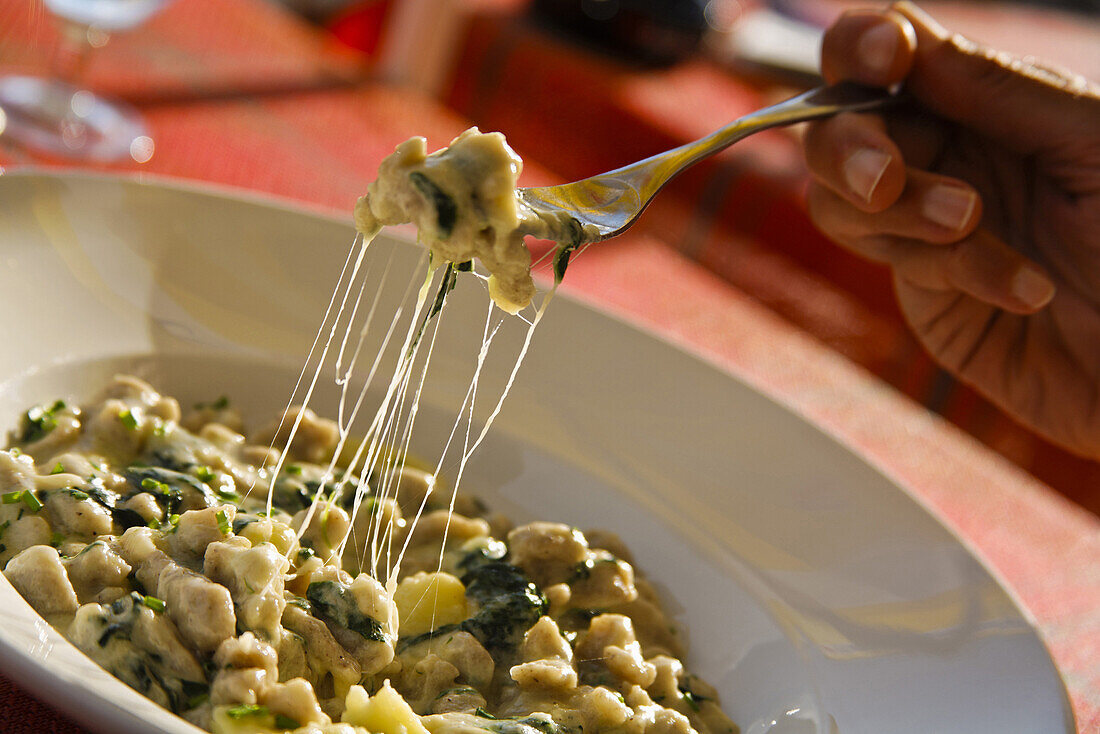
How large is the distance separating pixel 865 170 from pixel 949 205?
160mm

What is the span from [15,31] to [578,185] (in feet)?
6.28

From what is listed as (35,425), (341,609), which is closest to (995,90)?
(341,609)

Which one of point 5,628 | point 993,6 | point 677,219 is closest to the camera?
point 5,628

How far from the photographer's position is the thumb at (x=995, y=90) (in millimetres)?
1904

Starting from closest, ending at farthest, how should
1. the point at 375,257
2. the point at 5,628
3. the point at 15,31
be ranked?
1. the point at 5,628
2. the point at 375,257
3. the point at 15,31

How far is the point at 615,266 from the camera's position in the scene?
2.61 meters

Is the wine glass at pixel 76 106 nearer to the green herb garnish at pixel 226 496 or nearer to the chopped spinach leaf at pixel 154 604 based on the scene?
the green herb garnish at pixel 226 496

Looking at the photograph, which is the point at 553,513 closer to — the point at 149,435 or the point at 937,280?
the point at 149,435

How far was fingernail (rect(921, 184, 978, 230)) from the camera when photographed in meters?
1.83

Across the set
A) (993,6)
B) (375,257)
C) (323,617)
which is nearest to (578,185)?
(375,257)

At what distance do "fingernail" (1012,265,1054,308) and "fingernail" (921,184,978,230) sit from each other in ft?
0.50

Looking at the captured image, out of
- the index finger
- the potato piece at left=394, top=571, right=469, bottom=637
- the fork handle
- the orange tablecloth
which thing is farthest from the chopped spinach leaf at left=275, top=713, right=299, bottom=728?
the index finger

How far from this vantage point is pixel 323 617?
1.40 meters

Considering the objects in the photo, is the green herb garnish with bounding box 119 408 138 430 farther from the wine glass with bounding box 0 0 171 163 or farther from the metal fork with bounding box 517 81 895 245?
the wine glass with bounding box 0 0 171 163
